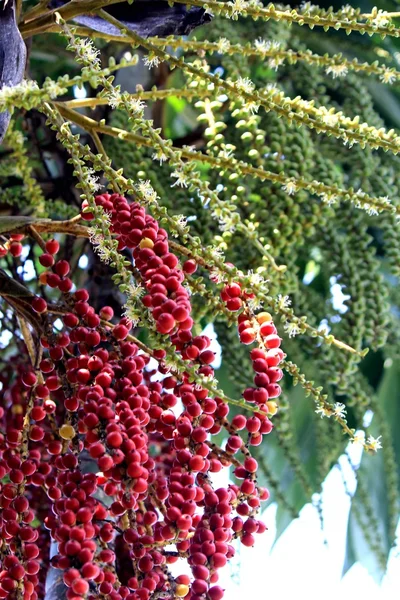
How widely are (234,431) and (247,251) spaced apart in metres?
0.39

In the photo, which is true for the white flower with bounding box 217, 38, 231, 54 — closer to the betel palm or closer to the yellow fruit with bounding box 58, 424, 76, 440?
the betel palm

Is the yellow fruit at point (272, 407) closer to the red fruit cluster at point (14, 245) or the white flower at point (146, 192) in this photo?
the white flower at point (146, 192)

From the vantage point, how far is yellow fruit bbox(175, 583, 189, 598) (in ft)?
1.91

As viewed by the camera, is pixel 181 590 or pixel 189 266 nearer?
pixel 181 590

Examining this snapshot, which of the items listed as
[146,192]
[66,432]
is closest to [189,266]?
[146,192]

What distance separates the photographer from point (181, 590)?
0.58 metres

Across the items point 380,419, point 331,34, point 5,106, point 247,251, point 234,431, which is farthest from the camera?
point 331,34

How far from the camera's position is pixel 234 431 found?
2.12ft

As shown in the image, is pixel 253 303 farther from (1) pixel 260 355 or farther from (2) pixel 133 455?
(2) pixel 133 455

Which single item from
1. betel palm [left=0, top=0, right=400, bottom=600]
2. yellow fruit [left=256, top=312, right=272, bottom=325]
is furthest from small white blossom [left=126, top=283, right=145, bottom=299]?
yellow fruit [left=256, top=312, right=272, bottom=325]

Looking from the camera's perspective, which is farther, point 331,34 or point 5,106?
point 331,34

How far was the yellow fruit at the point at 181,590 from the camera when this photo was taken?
0.58 metres

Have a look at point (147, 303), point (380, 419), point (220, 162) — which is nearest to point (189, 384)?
point (147, 303)

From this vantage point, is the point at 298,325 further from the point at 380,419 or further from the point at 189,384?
the point at 380,419
